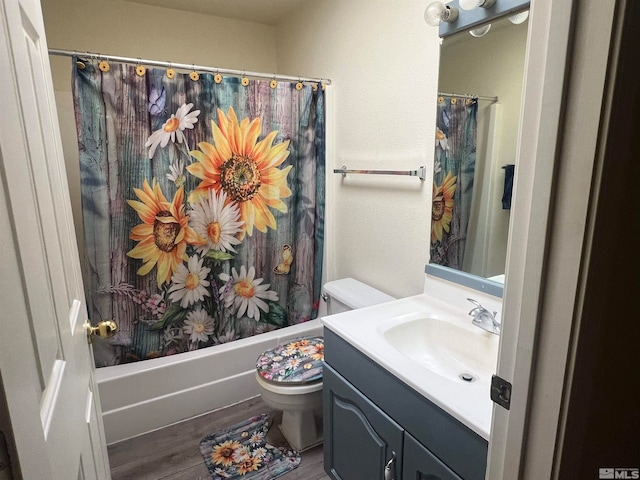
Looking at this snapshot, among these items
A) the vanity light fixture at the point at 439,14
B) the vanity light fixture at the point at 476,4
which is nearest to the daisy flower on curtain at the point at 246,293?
the vanity light fixture at the point at 439,14

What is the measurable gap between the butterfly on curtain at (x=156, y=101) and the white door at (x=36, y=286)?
85cm

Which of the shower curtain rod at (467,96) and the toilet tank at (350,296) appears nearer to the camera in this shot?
the shower curtain rod at (467,96)

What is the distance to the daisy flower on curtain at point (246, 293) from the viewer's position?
212cm

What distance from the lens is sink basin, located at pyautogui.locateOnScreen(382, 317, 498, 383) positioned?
49.2 inches

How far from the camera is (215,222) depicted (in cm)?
200

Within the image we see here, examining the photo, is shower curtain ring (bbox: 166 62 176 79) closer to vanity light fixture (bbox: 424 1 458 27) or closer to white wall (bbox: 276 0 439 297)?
white wall (bbox: 276 0 439 297)

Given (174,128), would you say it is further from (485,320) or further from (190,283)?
(485,320)

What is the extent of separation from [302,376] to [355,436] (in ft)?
1.31

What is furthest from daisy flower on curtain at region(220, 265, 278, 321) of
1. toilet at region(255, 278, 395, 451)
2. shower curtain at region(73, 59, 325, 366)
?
toilet at region(255, 278, 395, 451)

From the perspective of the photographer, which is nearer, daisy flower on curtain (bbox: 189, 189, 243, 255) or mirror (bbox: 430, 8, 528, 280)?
mirror (bbox: 430, 8, 528, 280)

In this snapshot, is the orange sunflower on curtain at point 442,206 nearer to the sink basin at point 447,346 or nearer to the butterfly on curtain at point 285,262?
the sink basin at point 447,346

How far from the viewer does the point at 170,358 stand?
200cm

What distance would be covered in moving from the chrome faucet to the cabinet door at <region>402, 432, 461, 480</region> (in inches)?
18.0

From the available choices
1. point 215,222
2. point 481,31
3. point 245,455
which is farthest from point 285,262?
point 481,31
